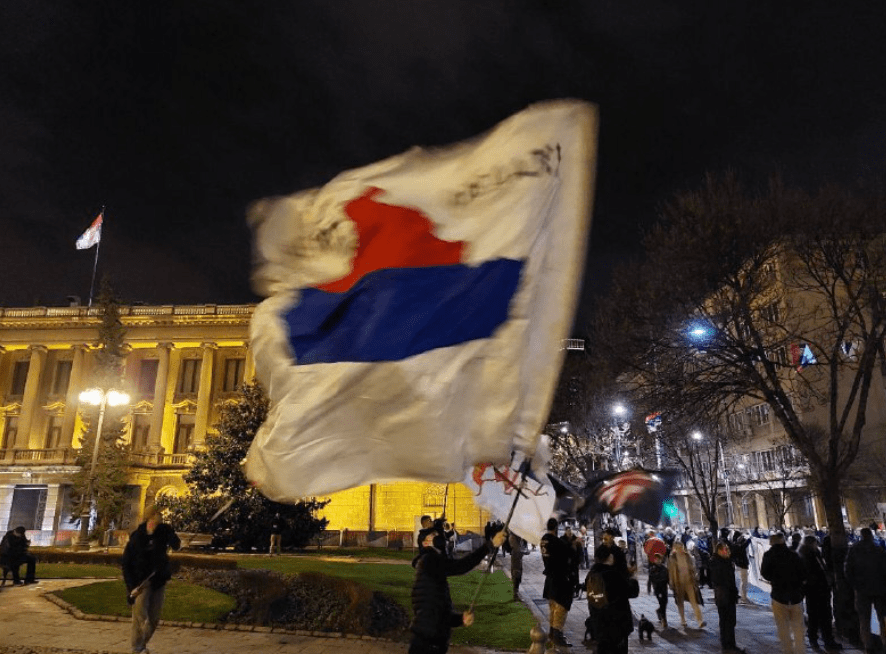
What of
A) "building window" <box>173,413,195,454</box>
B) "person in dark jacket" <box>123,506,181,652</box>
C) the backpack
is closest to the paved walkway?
the backpack

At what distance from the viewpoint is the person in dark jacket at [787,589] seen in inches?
365

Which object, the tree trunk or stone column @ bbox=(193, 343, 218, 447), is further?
stone column @ bbox=(193, 343, 218, 447)

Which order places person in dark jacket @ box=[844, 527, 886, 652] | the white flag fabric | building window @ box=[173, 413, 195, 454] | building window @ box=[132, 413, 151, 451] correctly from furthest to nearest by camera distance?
1. building window @ box=[132, 413, 151, 451]
2. building window @ box=[173, 413, 195, 454]
3. person in dark jacket @ box=[844, 527, 886, 652]
4. the white flag fabric

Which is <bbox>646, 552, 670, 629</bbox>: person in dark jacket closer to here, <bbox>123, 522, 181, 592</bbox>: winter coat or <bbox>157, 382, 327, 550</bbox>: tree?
<bbox>123, 522, 181, 592</bbox>: winter coat

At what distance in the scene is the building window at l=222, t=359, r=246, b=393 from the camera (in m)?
58.7

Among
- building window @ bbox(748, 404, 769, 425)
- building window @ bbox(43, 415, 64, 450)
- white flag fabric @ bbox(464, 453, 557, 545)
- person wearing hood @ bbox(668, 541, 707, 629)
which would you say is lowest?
person wearing hood @ bbox(668, 541, 707, 629)

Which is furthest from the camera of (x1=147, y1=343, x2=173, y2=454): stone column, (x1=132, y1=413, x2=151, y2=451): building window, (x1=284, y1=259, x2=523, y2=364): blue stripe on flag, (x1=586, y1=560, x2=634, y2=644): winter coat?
(x1=132, y1=413, x2=151, y2=451): building window

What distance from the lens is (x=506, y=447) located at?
482cm

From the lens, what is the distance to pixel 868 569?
988 centimetres

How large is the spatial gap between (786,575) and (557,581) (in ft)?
10.3

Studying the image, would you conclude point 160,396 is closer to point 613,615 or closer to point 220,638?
point 220,638

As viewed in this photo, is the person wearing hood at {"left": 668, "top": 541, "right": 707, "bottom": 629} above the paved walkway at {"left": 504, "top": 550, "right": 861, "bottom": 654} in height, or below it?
above

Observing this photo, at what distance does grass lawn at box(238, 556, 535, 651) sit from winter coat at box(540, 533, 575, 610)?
0.88 m

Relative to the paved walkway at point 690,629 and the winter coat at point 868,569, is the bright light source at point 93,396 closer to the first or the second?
the paved walkway at point 690,629
